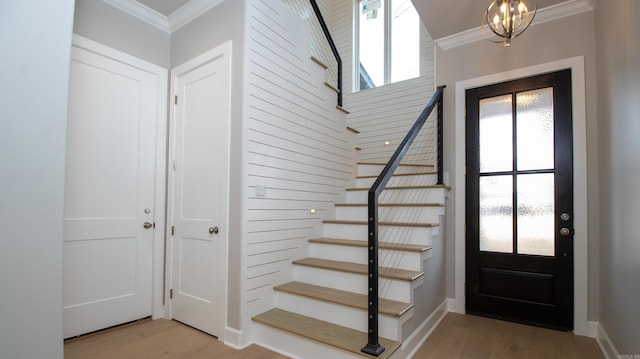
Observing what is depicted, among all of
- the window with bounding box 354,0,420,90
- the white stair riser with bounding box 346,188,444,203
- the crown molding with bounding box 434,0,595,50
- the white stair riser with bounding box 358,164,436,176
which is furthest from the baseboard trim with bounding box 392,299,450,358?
the window with bounding box 354,0,420,90

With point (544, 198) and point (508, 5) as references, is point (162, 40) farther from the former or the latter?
point (544, 198)

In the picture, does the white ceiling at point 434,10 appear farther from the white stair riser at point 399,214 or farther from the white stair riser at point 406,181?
the white stair riser at point 399,214

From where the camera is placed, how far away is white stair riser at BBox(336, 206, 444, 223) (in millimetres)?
2885

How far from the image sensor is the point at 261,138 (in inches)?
101

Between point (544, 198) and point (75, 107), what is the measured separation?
4.06 metres

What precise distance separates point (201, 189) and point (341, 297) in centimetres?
150

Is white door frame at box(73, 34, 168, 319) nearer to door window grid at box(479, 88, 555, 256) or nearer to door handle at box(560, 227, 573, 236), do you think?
door window grid at box(479, 88, 555, 256)

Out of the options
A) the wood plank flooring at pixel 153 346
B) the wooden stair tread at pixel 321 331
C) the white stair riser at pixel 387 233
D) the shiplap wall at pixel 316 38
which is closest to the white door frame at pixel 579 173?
the white stair riser at pixel 387 233

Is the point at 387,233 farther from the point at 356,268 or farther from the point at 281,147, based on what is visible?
the point at 281,147

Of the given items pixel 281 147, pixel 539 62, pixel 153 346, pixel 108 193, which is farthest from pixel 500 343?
pixel 108 193

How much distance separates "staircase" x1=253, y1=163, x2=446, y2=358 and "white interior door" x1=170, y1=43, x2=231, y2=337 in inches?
22.1

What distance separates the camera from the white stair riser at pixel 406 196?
3.08 m

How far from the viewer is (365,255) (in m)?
2.70

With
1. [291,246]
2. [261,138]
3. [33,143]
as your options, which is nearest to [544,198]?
[291,246]
